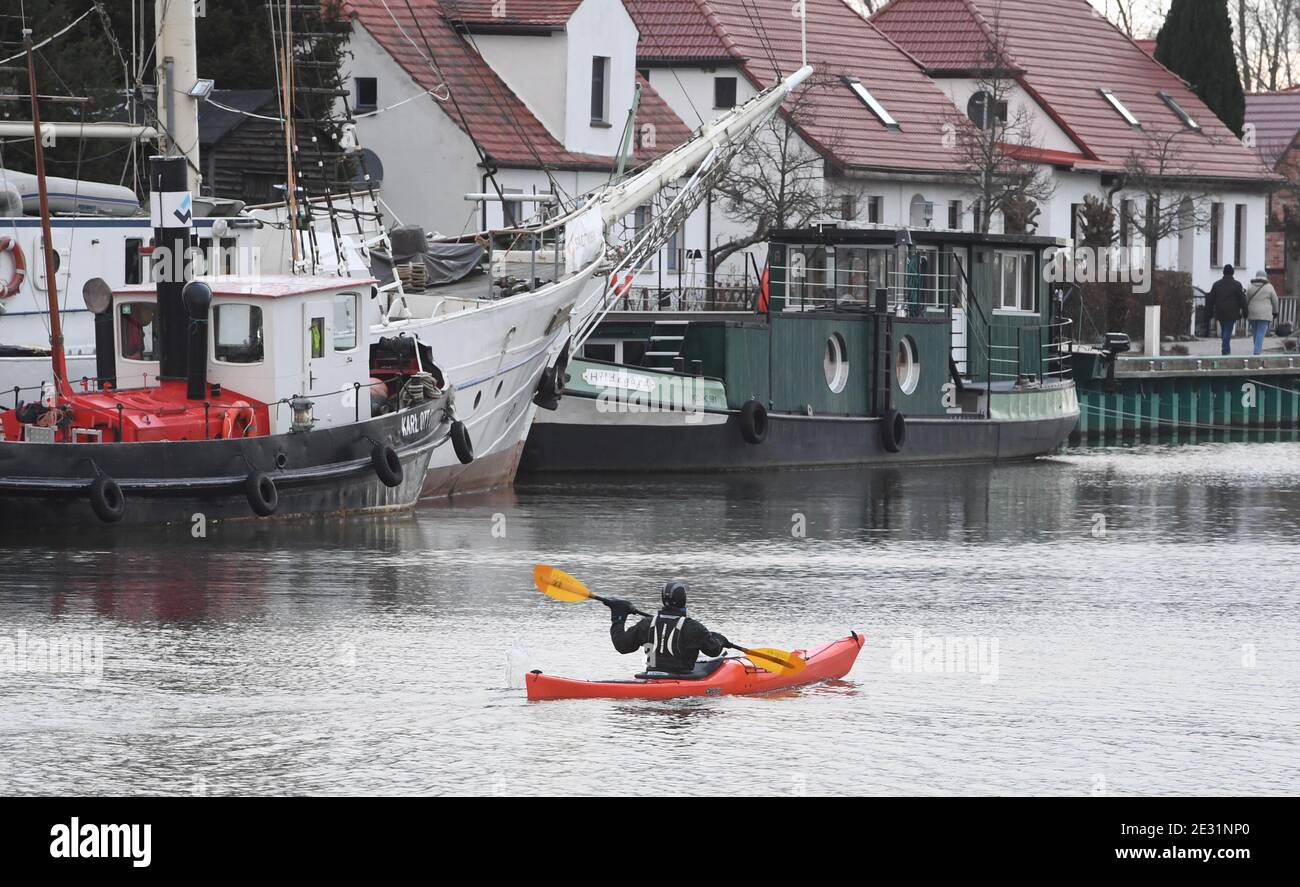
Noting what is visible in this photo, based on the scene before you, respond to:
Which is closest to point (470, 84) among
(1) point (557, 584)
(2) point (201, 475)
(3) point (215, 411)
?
(3) point (215, 411)

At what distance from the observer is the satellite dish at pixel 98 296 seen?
28906mm

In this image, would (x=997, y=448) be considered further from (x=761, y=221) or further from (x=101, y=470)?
(x=101, y=470)

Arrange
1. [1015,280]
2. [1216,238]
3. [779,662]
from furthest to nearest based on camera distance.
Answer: [1216,238] < [1015,280] < [779,662]

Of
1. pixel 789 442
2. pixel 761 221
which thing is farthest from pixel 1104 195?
pixel 789 442

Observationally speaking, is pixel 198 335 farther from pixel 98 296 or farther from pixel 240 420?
pixel 98 296

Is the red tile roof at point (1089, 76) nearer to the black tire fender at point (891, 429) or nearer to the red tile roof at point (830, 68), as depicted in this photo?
the red tile roof at point (830, 68)

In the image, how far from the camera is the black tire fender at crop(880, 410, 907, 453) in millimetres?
39625

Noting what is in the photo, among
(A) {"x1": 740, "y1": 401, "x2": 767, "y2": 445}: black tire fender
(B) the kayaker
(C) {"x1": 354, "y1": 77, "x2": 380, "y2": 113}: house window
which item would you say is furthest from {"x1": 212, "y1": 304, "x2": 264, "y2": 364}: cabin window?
(C) {"x1": 354, "y1": 77, "x2": 380, "y2": 113}: house window

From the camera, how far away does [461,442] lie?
31.0 meters

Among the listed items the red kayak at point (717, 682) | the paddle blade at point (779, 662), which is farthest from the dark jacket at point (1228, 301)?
the paddle blade at point (779, 662)

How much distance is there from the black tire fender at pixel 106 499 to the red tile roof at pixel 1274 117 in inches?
2617

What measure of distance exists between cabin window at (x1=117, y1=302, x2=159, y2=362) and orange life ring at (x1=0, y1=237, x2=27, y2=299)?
4.12m

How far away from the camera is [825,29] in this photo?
6319 cm

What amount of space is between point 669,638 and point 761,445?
790 inches
